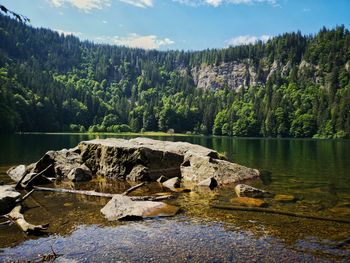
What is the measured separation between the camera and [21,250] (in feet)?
40.3

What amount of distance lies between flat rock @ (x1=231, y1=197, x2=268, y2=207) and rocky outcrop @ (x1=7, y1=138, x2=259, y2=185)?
685cm

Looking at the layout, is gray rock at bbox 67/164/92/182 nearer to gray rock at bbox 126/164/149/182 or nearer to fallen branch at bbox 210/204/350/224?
gray rock at bbox 126/164/149/182

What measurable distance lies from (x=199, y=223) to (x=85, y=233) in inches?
203

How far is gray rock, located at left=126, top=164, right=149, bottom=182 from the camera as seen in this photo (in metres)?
30.2

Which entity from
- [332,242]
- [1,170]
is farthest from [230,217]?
[1,170]

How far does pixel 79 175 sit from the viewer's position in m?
29.9

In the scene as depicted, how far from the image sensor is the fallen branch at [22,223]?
1416cm

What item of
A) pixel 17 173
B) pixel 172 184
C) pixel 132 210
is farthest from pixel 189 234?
pixel 17 173

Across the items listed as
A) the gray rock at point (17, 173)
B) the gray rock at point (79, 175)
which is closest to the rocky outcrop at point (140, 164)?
the gray rock at point (79, 175)

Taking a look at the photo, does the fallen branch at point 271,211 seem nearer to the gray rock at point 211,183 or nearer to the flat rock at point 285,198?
the flat rock at point 285,198

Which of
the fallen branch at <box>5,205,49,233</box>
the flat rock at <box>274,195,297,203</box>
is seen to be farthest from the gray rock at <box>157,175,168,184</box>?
the fallen branch at <box>5,205,49,233</box>

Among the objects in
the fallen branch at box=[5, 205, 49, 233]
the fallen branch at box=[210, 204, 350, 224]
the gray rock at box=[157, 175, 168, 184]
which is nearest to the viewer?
the fallen branch at box=[5, 205, 49, 233]

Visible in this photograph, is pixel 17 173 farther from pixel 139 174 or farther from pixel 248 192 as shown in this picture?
pixel 248 192

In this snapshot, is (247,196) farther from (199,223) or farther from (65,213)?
(65,213)
